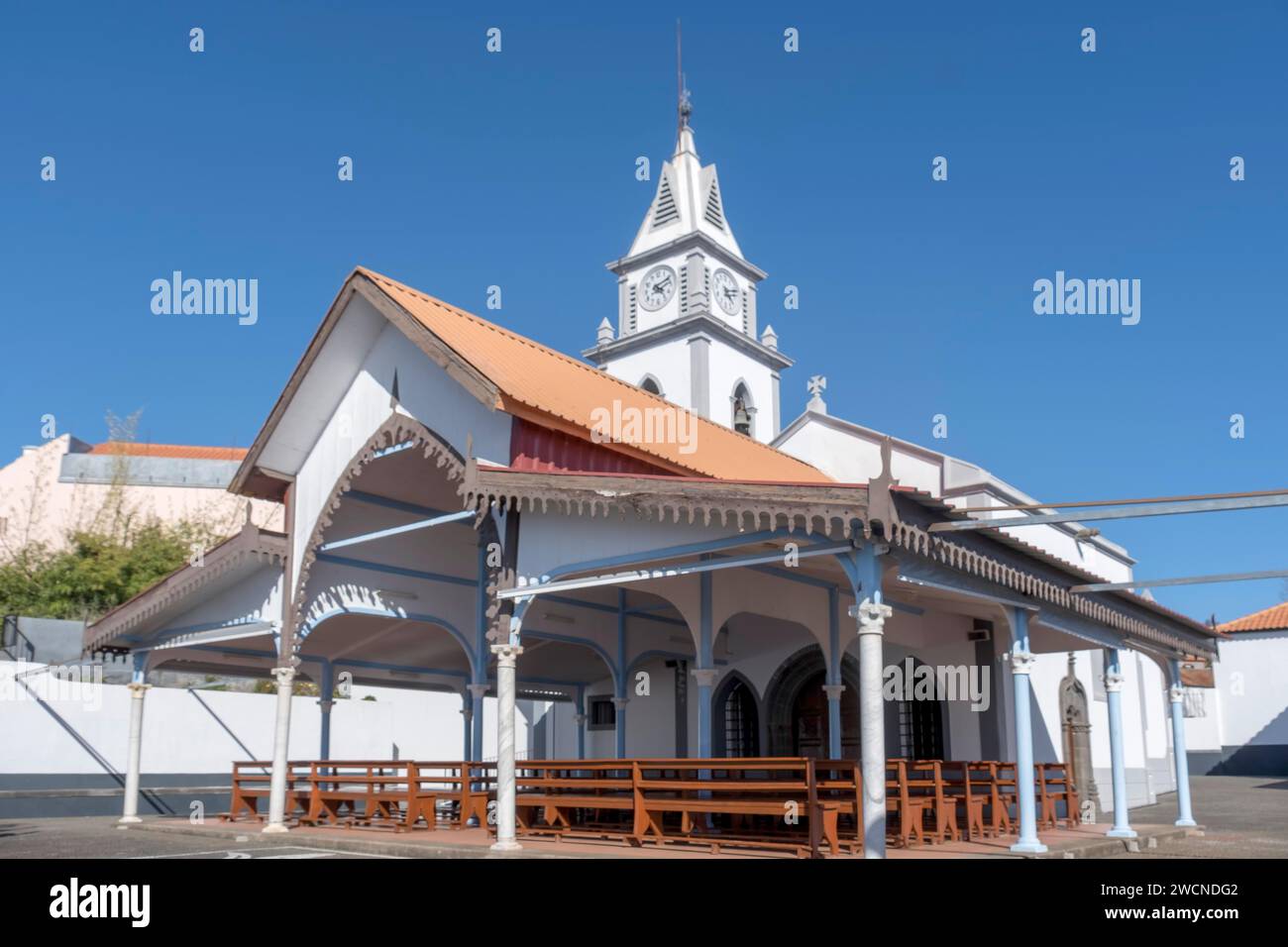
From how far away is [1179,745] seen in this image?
17.4m

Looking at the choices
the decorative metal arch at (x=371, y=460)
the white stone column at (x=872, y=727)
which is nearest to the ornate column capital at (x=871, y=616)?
the white stone column at (x=872, y=727)

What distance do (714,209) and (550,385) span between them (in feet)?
67.4

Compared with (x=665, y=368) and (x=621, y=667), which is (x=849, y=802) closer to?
(x=621, y=667)

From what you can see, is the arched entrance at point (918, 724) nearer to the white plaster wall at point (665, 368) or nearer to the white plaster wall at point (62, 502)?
the white plaster wall at point (665, 368)

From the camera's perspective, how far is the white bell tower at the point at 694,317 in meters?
31.2

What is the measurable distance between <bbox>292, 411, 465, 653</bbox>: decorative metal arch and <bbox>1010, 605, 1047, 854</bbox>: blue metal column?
6.48m

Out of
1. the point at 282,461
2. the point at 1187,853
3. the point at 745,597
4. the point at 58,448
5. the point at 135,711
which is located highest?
the point at 58,448

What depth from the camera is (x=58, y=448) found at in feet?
153

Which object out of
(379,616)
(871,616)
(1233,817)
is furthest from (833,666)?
(1233,817)

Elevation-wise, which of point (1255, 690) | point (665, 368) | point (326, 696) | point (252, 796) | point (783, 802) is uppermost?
point (665, 368)
